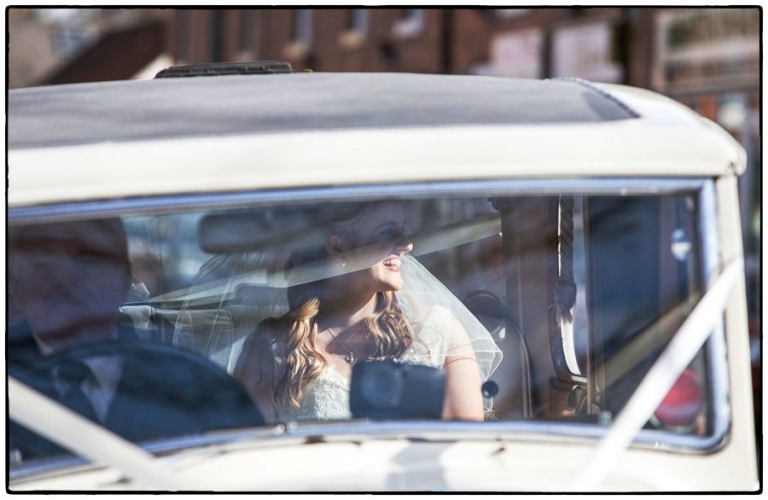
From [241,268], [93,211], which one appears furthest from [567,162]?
[93,211]

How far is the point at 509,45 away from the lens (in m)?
15.8

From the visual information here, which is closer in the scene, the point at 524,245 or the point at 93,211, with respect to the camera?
the point at 93,211

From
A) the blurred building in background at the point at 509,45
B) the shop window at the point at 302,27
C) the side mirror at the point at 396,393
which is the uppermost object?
the shop window at the point at 302,27

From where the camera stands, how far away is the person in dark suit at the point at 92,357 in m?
1.73

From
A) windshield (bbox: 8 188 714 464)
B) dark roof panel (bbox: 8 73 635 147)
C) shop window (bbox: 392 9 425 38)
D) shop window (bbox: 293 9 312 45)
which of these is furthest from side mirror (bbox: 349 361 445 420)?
shop window (bbox: 293 9 312 45)

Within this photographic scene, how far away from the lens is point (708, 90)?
514 inches

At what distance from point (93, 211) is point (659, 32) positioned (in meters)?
12.9

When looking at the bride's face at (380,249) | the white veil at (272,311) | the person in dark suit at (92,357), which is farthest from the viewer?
the white veil at (272,311)

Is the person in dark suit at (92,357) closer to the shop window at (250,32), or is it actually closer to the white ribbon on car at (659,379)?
the white ribbon on car at (659,379)

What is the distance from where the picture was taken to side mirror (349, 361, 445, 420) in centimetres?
178

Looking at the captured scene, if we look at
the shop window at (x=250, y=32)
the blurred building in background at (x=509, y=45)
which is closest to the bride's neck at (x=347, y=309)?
the blurred building in background at (x=509, y=45)

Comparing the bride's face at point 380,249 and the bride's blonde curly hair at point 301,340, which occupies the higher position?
the bride's face at point 380,249

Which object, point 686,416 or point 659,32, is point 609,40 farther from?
point 686,416

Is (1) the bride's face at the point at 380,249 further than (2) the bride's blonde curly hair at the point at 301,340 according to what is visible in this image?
No
